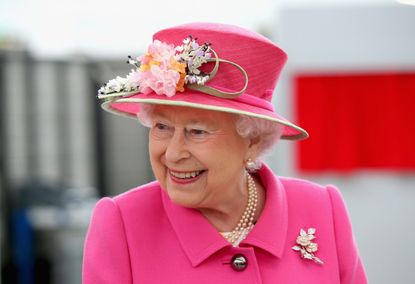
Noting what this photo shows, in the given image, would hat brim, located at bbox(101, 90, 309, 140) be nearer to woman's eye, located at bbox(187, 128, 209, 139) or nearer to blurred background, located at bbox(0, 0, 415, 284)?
woman's eye, located at bbox(187, 128, 209, 139)

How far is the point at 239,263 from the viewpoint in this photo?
6.04ft

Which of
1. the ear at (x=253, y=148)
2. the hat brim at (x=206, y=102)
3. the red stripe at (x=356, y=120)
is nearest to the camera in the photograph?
the hat brim at (x=206, y=102)

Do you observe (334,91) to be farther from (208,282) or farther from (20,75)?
(208,282)

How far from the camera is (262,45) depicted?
1.79 meters

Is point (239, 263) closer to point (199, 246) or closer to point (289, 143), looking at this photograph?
point (199, 246)

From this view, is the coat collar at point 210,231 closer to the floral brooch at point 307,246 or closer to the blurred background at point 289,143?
the floral brooch at point 307,246

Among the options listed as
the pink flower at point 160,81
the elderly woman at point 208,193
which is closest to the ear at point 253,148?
the elderly woman at point 208,193

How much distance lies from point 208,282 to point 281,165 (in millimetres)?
3988

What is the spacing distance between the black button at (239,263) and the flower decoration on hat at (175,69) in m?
0.48

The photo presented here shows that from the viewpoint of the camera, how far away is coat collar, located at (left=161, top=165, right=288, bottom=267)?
1846mm

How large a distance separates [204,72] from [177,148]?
22cm

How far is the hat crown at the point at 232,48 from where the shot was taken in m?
1.75

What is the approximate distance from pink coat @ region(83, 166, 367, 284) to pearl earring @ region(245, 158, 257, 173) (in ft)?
0.23

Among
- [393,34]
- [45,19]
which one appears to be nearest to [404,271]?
[393,34]
